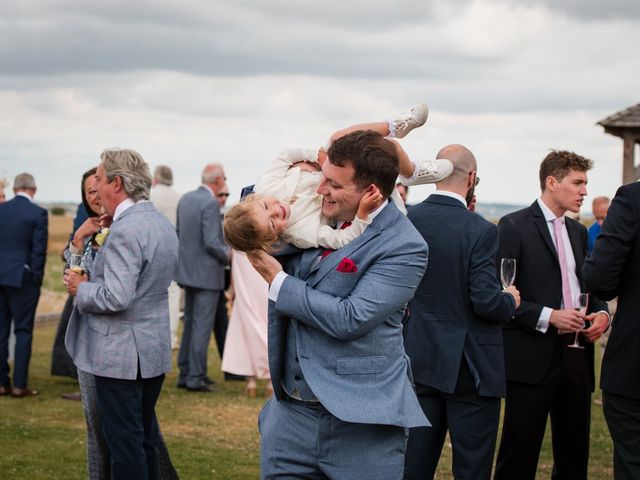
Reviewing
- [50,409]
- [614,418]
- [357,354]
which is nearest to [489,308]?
[614,418]

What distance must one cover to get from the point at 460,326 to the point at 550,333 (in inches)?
38.2

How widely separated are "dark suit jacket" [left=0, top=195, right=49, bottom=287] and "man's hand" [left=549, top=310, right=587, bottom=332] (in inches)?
254

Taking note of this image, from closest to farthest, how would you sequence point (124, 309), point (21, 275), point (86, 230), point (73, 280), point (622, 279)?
point (622, 279), point (124, 309), point (73, 280), point (86, 230), point (21, 275)

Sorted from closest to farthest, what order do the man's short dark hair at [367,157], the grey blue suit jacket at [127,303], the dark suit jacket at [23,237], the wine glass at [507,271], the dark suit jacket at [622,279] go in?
1. the man's short dark hair at [367,157]
2. the dark suit jacket at [622,279]
3. the grey blue suit jacket at [127,303]
4. the wine glass at [507,271]
5. the dark suit jacket at [23,237]

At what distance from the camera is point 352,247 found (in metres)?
3.96

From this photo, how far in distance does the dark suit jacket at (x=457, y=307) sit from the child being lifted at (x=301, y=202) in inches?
51.3

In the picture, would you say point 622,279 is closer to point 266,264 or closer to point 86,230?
point 266,264

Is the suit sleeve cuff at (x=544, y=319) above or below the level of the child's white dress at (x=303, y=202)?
below

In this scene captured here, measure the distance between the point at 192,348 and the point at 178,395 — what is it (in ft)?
1.90

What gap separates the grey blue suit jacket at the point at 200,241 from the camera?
11617 mm

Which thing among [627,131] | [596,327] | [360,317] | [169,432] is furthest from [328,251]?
[627,131]

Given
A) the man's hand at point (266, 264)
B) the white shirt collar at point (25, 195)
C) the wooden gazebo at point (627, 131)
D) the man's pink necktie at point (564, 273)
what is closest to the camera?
the man's hand at point (266, 264)

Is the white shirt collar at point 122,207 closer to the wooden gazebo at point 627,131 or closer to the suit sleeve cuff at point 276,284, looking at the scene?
the suit sleeve cuff at point 276,284

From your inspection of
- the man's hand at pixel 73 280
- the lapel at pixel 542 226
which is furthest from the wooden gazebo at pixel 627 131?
the man's hand at pixel 73 280
